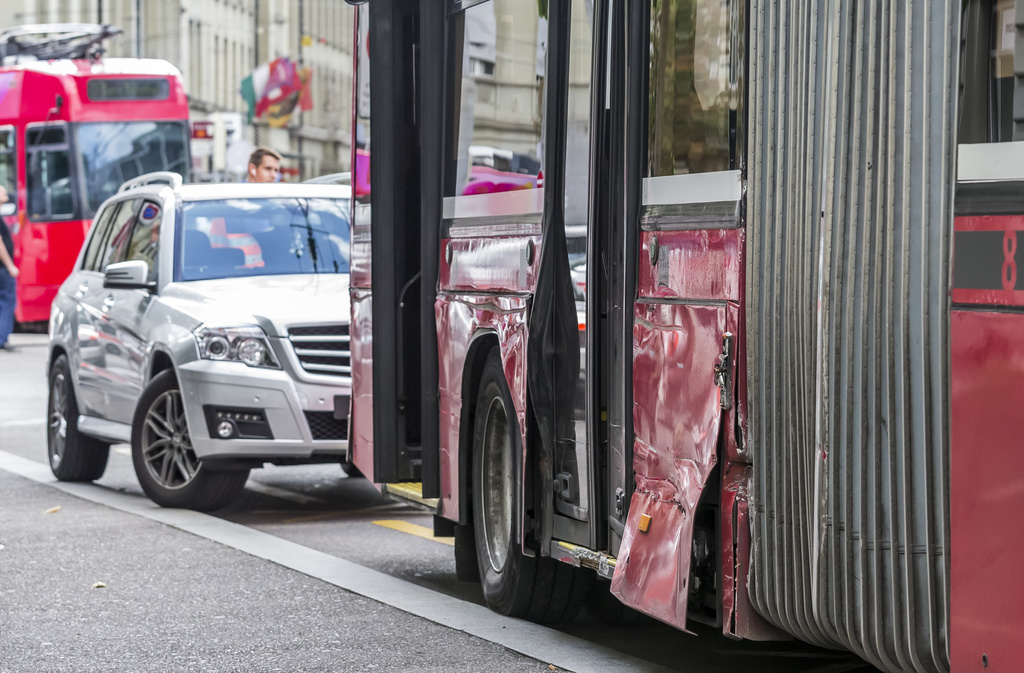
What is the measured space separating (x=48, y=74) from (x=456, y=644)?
2142 centimetres

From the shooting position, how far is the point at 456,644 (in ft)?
22.3

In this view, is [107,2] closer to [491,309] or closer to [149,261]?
[149,261]

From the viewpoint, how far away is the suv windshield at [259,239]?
36.8ft

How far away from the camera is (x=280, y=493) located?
38.0 ft

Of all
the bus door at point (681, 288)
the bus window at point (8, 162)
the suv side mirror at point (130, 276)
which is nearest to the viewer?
the bus door at point (681, 288)

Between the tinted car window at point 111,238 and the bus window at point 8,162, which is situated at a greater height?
the bus window at point 8,162

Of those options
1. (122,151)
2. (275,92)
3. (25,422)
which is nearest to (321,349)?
(25,422)

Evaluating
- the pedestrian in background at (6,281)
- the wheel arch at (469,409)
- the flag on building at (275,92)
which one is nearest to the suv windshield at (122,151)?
the pedestrian in background at (6,281)

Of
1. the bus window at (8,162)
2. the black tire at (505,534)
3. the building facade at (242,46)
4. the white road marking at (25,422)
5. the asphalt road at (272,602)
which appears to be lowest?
the white road marking at (25,422)

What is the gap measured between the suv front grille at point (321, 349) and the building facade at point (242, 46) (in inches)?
1927

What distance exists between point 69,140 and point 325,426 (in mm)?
18008

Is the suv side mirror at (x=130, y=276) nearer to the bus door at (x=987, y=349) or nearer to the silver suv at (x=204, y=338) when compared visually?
the silver suv at (x=204, y=338)

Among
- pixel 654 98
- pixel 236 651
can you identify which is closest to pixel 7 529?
pixel 236 651

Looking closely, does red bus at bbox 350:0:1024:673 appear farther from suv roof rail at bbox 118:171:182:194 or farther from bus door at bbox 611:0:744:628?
suv roof rail at bbox 118:171:182:194
